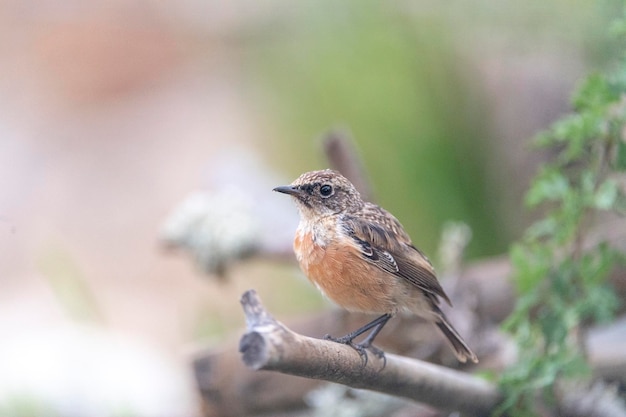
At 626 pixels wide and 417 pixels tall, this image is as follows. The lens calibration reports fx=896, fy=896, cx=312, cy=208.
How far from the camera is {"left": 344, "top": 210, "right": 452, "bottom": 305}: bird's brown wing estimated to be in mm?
3588

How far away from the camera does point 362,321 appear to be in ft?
15.4

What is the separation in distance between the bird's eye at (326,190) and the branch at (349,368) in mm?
730

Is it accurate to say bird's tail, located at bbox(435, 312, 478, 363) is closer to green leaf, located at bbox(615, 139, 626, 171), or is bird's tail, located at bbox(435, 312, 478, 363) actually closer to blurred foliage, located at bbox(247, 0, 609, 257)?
green leaf, located at bbox(615, 139, 626, 171)

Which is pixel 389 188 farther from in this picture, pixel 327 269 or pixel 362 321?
pixel 327 269

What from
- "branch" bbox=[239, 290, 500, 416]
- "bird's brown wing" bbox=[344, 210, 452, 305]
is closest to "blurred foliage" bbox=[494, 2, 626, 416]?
"branch" bbox=[239, 290, 500, 416]

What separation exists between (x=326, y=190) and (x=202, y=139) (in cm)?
772

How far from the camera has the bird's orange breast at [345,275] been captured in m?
3.47

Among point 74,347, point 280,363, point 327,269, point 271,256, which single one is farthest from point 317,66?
point 280,363

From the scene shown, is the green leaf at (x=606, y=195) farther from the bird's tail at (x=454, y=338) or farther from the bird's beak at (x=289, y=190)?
the bird's beak at (x=289, y=190)

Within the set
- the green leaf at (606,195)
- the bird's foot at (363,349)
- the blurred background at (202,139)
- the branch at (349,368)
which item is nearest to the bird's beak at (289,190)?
the bird's foot at (363,349)

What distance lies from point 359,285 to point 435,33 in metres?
4.90

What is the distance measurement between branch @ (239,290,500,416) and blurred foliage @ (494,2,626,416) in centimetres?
18

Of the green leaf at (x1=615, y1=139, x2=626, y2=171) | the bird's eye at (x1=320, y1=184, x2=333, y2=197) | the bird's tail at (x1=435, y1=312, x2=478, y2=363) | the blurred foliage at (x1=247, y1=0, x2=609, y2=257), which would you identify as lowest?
the bird's tail at (x1=435, y1=312, x2=478, y2=363)

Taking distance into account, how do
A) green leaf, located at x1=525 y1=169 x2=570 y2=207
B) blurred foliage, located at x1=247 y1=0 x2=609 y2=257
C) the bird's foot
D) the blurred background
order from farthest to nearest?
blurred foliage, located at x1=247 y1=0 x2=609 y2=257 < the blurred background < green leaf, located at x1=525 y1=169 x2=570 y2=207 < the bird's foot
